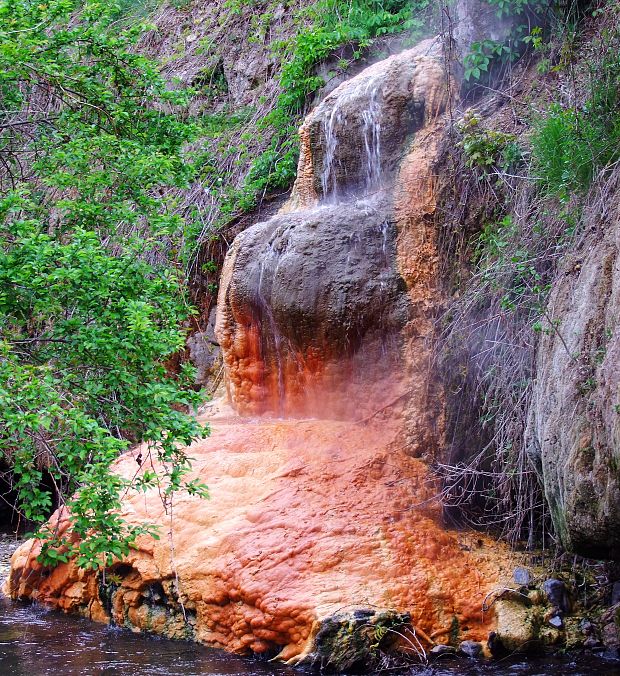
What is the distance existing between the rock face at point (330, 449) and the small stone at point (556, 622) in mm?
374

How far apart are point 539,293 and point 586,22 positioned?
3.01m

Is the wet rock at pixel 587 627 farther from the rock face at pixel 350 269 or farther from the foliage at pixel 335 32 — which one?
the foliage at pixel 335 32

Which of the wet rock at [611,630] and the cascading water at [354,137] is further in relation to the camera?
the cascading water at [354,137]

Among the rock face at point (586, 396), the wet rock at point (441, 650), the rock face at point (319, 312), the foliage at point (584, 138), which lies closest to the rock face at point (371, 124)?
the rock face at point (319, 312)

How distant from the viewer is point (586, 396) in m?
4.55

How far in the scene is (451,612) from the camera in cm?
573

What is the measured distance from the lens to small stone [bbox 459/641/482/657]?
5523 millimetres

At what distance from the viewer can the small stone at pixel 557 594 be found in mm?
5707

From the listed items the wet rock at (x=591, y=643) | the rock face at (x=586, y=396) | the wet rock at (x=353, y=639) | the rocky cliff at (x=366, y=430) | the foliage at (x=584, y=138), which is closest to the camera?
the rock face at (x=586, y=396)

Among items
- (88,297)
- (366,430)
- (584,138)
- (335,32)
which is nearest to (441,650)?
(366,430)

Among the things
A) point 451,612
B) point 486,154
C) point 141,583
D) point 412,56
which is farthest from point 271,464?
point 412,56

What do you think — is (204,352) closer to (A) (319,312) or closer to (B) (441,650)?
(A) (319,312)

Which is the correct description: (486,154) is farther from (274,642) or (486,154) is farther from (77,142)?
(274,642)

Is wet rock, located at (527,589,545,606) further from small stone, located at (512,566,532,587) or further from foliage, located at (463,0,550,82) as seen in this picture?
foliage, located at (463,0,550,82)
